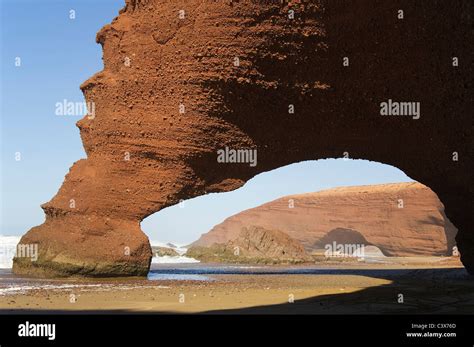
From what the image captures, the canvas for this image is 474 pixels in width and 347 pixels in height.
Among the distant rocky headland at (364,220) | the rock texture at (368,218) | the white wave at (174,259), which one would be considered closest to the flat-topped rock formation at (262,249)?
the distant rocky headland at (364,220)

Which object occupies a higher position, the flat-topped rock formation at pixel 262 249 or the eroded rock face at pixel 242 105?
the eroded rock face at pixel 242 105

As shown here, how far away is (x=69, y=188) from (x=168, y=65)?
4583 millimetres

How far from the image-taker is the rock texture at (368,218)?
5512 centimetres

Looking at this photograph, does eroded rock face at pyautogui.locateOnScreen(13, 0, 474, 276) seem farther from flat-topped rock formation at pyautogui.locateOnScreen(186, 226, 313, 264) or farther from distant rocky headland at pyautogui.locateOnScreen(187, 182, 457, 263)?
distant rocky headland at pyautogui.locateOnScreen(187, 182, 457, 263)

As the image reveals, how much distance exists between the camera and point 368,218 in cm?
6359

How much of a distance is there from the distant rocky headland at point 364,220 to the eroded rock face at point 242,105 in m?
20.4

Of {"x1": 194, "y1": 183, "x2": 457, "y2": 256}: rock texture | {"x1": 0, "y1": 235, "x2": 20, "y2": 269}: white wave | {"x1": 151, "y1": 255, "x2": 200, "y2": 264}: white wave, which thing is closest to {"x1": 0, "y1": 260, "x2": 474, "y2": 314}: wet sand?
{"x1": 0, "y1": 235, "x2": 20, "y2": 269}: white wave

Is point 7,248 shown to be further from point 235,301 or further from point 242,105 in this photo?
point 235,301

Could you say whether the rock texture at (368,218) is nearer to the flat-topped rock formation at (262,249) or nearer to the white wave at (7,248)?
the flat-topped rock formation at (262,249)

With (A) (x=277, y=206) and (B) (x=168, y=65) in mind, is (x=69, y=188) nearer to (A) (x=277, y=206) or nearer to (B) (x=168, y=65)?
(B) (x=168, y=65)

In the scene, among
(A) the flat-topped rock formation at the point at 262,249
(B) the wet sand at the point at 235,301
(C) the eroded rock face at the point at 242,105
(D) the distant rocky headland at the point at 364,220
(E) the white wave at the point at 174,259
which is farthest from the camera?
(D) the distant rocky headland at the point at 364,220

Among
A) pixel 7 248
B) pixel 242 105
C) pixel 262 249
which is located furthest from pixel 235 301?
pixel 7 248

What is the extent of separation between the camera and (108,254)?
1441cm

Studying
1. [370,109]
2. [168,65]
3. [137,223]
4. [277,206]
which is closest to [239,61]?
[168,65]
